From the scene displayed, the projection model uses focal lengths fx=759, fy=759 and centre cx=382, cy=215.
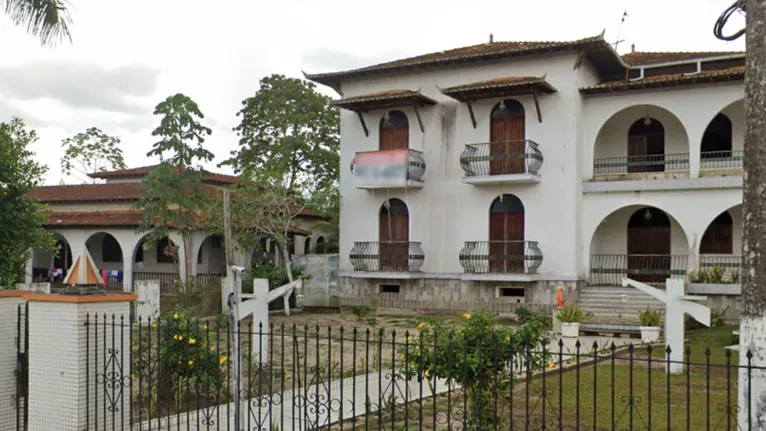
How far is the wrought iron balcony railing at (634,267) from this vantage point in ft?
74.2

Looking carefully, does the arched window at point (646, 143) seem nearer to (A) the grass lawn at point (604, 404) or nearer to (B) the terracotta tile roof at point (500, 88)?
(B) the terracotta tile roof at point (500, 88)

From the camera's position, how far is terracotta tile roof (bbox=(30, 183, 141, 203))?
1282 inches

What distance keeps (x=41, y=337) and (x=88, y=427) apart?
100 cm

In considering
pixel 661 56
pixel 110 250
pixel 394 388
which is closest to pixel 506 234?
pixel 661 56

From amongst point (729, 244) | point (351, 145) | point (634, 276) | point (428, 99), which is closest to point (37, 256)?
point (351, 145)

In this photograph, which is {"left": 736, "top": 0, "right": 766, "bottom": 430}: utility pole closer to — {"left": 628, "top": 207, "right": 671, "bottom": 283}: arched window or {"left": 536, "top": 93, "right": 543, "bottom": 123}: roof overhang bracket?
{"left": 536, "top": 93, "right": 543, "bottom": 123}: roof overhang bracket

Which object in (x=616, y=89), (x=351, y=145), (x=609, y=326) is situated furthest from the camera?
(x=351, y=145)

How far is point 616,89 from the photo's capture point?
73.0 ft

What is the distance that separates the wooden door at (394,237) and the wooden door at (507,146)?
3597 mm

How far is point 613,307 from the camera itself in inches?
832

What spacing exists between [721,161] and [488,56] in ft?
24.5

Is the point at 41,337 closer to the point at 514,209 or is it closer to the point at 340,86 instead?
the point at 514,209

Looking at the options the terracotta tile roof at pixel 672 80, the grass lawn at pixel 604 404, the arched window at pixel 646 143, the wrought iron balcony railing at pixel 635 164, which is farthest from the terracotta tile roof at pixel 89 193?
the grass lawn at pixel 604 404

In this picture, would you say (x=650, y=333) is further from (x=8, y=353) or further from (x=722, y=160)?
(x=8, y=353)
